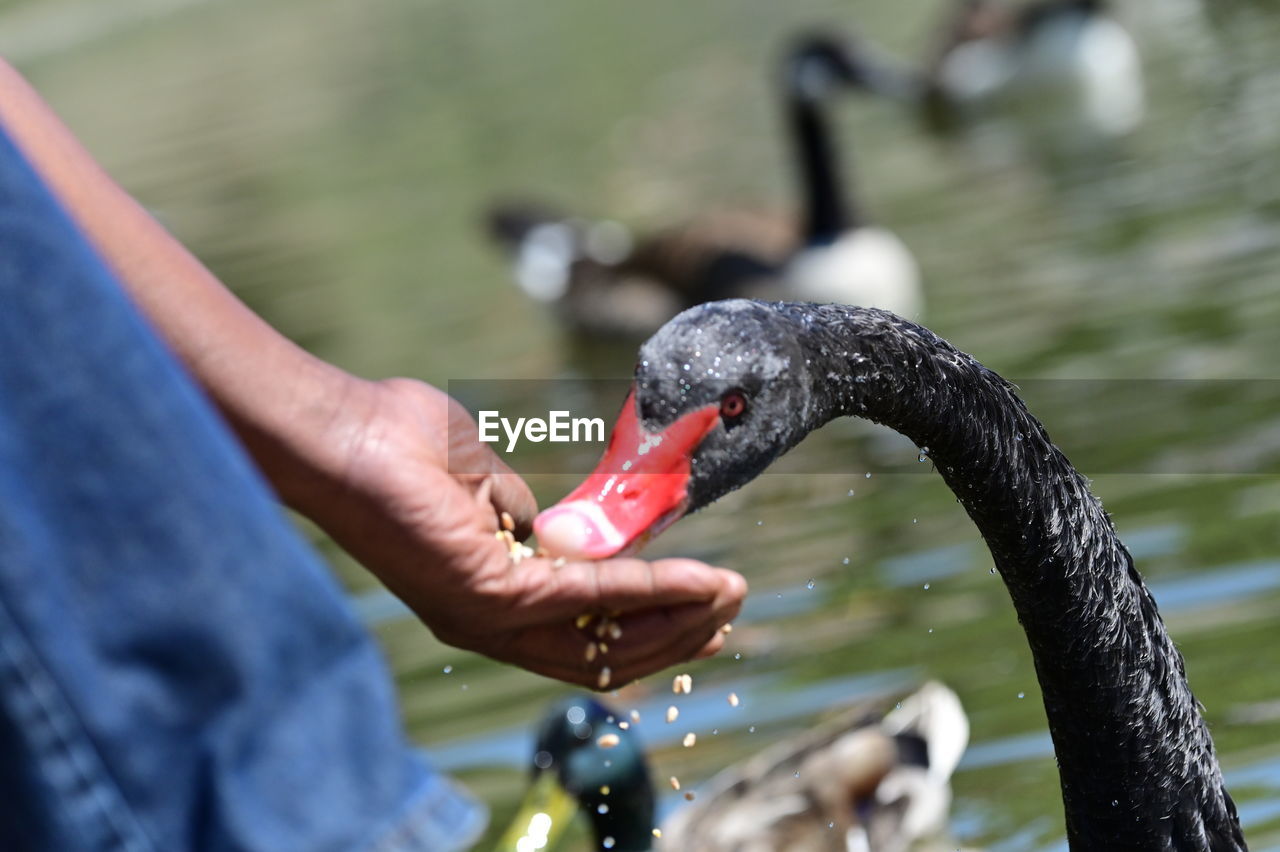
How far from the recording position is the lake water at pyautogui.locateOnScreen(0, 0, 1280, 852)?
5.31m

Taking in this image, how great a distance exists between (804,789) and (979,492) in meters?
2.12

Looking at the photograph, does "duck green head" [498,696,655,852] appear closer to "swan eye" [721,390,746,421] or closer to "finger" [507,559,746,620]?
"finger" [507,559,746,620]

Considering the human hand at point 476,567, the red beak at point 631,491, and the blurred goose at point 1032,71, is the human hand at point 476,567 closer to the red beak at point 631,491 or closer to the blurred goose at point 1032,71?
the red beak at point 631,491

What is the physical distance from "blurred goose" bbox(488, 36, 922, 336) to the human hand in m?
6.69

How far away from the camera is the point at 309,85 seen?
23938 mm

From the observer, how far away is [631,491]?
2.19 meters

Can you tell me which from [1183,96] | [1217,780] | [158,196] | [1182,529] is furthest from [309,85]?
[1217,780]

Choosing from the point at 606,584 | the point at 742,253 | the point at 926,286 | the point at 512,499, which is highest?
the point at 742,253

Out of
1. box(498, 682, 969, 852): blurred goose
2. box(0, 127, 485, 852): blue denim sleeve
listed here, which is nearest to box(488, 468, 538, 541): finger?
box(0, 127, 485, 852): blue denim sleeve

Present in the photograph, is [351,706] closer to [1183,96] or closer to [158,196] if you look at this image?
[1183,96]

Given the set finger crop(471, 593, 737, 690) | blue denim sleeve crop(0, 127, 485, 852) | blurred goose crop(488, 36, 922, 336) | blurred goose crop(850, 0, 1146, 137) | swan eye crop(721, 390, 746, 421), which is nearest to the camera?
blue denim sleeve crop(0, 127, 485, 852)

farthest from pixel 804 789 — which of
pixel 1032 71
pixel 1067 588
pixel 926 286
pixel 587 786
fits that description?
pixel 1032 71

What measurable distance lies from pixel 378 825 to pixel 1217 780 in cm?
223

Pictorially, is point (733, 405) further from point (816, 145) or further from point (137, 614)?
point (816, 145)
